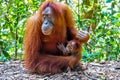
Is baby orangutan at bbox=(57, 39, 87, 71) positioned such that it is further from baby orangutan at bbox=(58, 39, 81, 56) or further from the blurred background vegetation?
the blurred background vegetation

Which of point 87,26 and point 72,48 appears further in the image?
point 87,26

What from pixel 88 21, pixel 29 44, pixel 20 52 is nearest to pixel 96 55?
pixel 88 21

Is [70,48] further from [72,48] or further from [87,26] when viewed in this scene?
[87,26]

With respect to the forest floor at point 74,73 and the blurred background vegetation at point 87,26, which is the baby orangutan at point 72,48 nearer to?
the forest floor at point 74,73

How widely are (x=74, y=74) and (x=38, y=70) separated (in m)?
0.36

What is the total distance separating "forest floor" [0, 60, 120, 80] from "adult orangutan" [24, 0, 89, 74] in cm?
9

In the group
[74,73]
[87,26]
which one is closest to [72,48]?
[74,73]

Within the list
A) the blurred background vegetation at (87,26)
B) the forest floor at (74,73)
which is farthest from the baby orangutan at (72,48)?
the blurred background vegetation at (87,26)

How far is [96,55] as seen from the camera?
4.47 m

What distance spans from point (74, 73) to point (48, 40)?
41 centimetres

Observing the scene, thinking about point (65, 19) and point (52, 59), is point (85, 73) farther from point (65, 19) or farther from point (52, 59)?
point (65, 19)

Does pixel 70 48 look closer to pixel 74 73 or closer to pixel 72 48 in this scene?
pixel 72 48

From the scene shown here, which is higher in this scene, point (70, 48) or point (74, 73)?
point (70, 48)

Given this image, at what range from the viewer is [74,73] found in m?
3.12
